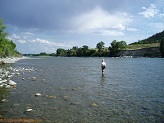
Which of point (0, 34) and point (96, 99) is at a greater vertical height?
point (0, 34)

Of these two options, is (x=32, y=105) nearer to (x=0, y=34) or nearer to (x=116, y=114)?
(x=116, y=114)

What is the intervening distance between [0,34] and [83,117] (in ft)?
274

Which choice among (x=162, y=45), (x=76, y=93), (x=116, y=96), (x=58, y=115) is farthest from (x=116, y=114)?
(x=162, y=45)

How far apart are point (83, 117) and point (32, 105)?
5199 mm

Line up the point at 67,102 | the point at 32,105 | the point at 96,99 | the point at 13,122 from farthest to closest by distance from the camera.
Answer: the point at 96,99 < the point at 67,102 < the point at 32,105 < the point at 13,122

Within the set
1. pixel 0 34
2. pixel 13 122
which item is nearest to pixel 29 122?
pixel 13 122

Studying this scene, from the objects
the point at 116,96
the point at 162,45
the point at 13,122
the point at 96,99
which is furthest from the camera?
the point at 162,45

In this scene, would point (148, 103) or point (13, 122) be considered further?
point (148, 103)

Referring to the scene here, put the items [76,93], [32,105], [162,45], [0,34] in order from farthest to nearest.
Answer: [162,45] → [0,34] → [76,93] → [32,105]

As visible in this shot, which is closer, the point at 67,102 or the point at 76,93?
the point at 67,102

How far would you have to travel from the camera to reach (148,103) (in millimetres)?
19188

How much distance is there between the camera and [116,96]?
22.0m

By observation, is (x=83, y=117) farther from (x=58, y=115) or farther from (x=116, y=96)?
(x=116, y=96)

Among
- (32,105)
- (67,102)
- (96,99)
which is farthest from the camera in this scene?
(96,99)
